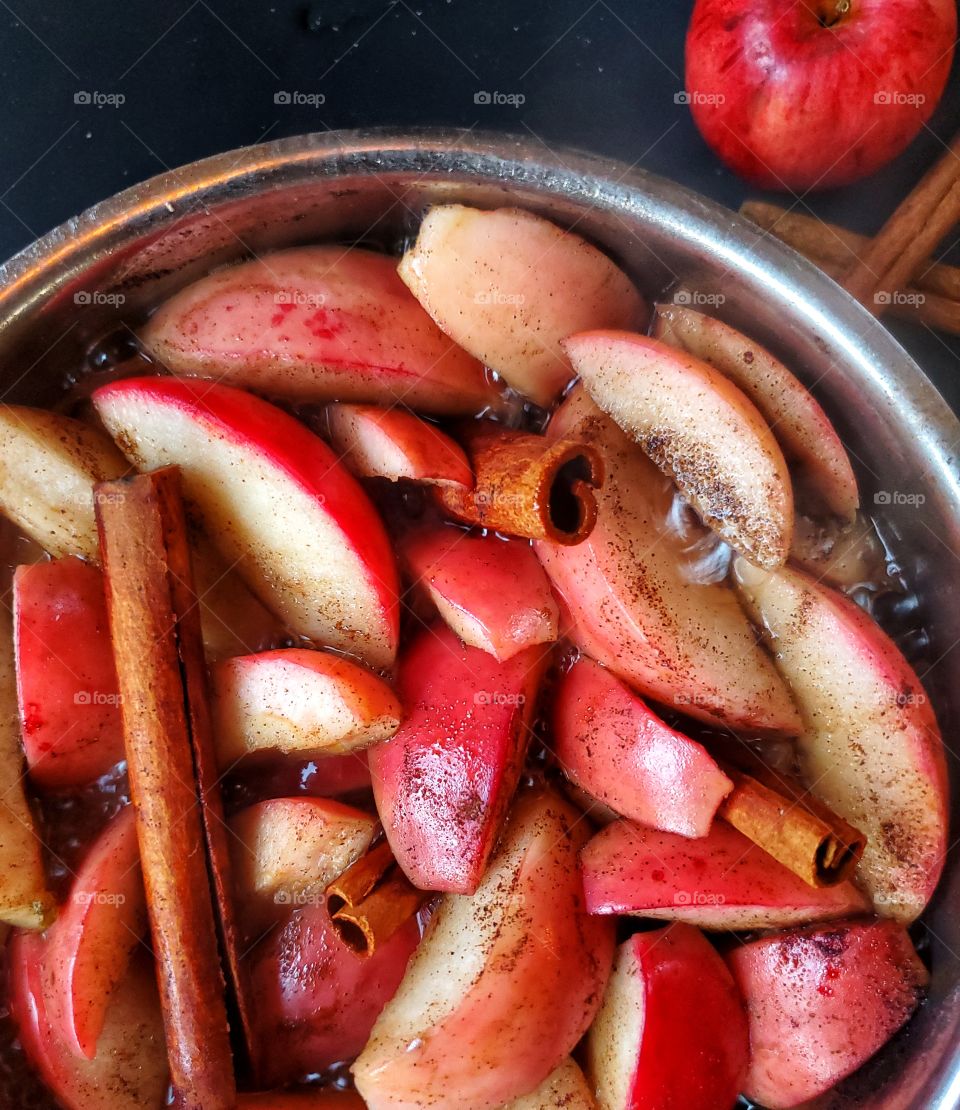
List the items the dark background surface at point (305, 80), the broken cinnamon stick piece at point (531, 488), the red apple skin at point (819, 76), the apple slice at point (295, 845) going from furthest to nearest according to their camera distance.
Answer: the dark background surface at point (305, 80), the red apple skin at point (819, 76), the apple slice at point (295, 845), the broken cinnamon stick piece at point (531, 488)

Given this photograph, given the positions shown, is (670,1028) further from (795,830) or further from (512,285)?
(512,285)

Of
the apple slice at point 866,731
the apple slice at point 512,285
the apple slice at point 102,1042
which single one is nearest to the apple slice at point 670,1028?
the apple slice at point 866,731

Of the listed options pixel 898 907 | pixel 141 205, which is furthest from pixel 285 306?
pixel 898 907

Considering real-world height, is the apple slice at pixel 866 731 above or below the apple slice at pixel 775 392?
below

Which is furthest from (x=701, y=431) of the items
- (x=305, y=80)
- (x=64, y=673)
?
(x=305, y=80)

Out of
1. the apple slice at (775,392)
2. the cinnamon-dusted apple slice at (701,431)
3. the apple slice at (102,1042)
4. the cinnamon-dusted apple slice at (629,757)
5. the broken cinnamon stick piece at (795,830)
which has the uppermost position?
the apple slice at (775,392)

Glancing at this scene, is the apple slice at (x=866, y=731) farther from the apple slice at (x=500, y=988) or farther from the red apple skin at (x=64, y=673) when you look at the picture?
the red apple skin at (x=64, y=673)

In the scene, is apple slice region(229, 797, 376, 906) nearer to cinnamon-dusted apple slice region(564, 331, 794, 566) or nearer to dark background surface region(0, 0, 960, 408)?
cinnamon-dusted apple slice region(564, 331, 794, 566)
